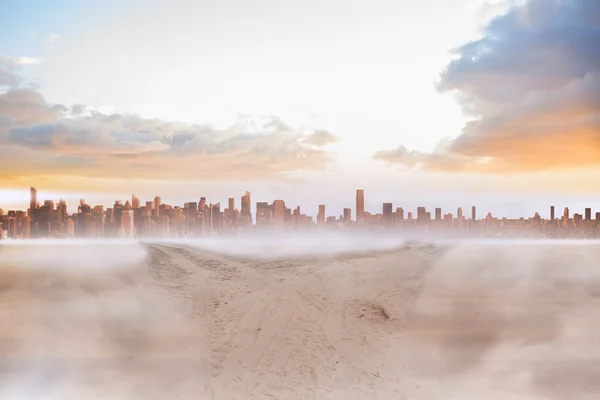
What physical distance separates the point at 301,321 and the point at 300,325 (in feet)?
1.24

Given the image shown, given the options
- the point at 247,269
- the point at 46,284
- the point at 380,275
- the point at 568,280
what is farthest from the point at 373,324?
the point at 46,284

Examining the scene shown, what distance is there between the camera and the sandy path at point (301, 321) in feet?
70.7

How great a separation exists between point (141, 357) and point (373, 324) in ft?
35.4

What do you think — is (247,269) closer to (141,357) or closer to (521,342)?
(141,357)

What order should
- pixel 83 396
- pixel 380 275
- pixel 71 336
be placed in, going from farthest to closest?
pixel 380 275
pixel 71 336
pixel 83 396

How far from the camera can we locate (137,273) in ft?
103

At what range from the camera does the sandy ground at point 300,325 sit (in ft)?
69.9

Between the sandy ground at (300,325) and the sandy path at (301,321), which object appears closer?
the sandy ground at (300,325)

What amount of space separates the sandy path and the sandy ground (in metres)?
0.08

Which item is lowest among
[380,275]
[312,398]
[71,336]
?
[312,398]

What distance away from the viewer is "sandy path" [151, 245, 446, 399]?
2155 centimetres

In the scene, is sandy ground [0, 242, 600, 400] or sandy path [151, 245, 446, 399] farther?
sandy path [151, 245, 446, 399]

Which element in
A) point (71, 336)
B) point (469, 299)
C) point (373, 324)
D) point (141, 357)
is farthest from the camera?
point (469, 299)

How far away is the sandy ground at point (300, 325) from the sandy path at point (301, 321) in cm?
8
